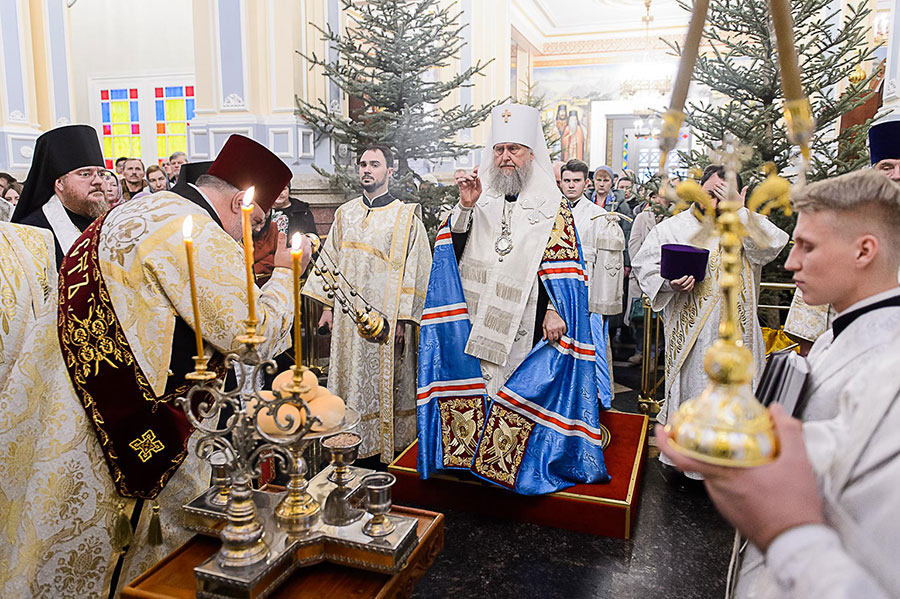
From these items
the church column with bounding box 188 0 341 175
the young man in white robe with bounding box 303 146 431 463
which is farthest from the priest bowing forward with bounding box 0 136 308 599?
the church column with bounding box 188 0 341 175

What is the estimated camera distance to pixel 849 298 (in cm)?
131

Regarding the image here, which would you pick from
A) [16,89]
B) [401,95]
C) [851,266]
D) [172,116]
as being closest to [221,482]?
[851,266]

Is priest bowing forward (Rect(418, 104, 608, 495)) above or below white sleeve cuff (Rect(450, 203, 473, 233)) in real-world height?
below

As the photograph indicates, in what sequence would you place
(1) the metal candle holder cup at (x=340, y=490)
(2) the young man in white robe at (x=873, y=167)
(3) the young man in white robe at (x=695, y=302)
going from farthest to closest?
(3) the young man in white robe at (x=695, y=302) → (2) the young man in white robe at (x=873, y=167) → (1) the metal candle holder cup at (x=340, y=490)

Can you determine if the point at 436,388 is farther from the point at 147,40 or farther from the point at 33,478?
the point at 147,40

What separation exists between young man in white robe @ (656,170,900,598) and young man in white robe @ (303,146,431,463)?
119 inches

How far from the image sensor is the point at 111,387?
2.08 m

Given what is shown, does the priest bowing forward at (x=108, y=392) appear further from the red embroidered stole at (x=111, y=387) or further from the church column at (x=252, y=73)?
the church column at (x=252, y=73)

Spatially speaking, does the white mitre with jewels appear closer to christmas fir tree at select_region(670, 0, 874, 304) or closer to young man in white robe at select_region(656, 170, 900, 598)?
christmas fir tree at select_region(670, 0, 874, 304)

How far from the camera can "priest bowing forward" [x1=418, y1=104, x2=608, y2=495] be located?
349 cm

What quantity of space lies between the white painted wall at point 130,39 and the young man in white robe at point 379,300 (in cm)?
779

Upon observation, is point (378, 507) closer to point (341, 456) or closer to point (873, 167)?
point (341, 456)

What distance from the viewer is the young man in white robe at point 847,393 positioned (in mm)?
922

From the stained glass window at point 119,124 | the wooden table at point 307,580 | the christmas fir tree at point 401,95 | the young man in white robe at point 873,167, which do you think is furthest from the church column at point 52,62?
the young man in white robe at point 873,167
